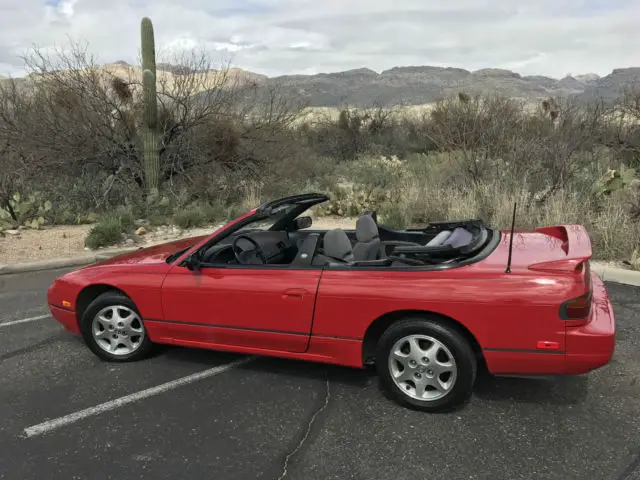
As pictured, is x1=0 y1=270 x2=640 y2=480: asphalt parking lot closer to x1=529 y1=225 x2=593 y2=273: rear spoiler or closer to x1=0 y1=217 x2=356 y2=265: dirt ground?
x1=529 y1=225 x2=593 y2=273: rear spoiler

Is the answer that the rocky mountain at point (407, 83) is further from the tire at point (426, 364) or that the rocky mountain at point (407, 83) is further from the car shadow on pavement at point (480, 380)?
the tire at point (426, 364)

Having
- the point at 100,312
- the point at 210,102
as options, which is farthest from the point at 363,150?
the point at 100,312

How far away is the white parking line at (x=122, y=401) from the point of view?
11.9ft

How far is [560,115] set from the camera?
1425 cm

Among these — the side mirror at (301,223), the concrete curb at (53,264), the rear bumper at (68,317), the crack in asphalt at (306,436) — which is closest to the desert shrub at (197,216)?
the concrete curb at (53,264)

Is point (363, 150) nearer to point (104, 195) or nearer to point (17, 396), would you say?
point (104, 195)

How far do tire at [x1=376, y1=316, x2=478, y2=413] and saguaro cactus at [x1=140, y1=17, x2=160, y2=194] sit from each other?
1059 cm

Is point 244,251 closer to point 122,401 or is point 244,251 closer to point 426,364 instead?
point 122,401

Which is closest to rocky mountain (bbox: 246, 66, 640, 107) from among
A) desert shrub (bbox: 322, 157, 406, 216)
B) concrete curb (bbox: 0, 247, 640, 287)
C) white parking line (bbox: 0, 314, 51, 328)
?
desert shrub (bbox: 322, 157, 406, 216)

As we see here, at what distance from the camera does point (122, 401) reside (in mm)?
3959

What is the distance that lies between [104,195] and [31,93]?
209 inches

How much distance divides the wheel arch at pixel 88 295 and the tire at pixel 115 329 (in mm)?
77

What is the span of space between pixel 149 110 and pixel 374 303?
11185 millimetres

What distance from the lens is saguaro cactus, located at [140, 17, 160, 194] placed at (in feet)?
42.9
